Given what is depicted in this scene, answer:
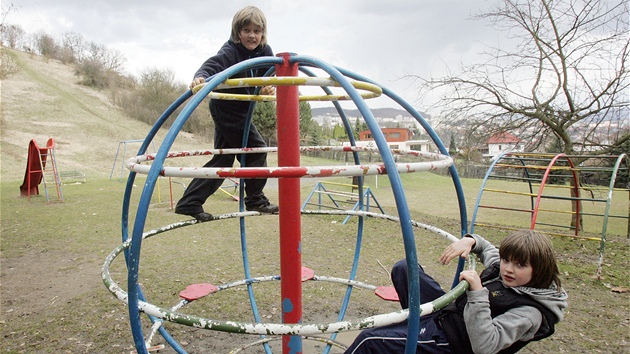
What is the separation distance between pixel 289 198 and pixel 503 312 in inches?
34.6

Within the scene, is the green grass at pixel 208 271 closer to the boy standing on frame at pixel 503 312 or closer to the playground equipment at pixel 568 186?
the playground equipment at pixel 568 186

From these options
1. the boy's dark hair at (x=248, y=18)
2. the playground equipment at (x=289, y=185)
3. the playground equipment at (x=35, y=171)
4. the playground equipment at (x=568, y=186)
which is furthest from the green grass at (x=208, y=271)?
the boy's dark hair at (x=248, y=18)

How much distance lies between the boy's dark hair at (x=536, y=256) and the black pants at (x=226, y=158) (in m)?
1.53

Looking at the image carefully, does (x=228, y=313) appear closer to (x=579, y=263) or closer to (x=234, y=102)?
(x=234, y=102)

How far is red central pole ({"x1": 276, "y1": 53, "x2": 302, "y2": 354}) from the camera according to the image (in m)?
1.64

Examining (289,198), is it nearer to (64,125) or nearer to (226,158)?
(226,158)

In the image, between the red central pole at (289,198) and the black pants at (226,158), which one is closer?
the red central pole at (289,198)

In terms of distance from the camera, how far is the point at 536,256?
54.3 inches

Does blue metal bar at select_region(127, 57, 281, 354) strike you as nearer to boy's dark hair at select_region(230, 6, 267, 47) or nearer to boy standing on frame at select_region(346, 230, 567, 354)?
boy standing on frame at select_region(346, 230, 567, 354)

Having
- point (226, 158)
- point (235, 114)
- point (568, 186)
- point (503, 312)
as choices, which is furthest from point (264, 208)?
point (568, 186)

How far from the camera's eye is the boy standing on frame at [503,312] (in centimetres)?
128

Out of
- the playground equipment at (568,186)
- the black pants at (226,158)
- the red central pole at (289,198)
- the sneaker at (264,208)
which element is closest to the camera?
the red central pole at (289,198)

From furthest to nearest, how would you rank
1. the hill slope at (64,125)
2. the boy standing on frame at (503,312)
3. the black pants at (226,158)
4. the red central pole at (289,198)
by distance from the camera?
the hill slope at (64,125) → the black pants at (226,158) → the red central pole at (289,198) → the boy standing on frame at (503,312)

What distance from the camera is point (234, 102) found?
251 cm
